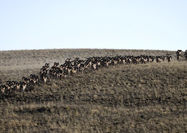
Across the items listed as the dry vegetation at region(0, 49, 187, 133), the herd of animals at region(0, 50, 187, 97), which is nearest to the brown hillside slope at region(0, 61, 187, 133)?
the dry vegetation at region(0, 49, 187, 133)

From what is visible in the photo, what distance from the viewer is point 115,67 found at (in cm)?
4872

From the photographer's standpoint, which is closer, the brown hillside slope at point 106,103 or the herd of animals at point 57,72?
the brown hillside slope at point 106,103

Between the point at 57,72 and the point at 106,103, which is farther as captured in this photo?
the point at 57,72

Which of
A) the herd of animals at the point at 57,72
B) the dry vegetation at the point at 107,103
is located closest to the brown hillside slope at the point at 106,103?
the dry vegetation at the point at 107,103

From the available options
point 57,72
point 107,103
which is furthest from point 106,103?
point 57,72

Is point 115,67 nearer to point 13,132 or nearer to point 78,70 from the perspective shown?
point 78,70

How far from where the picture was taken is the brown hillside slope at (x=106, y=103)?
2936 centimetres

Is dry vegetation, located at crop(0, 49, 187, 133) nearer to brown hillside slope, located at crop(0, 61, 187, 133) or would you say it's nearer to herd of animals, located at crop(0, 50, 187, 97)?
brown hillside slope, located at crop(0, 61, 187, 133)

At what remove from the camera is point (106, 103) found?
34844 millimetres

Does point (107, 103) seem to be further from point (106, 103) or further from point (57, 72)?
point (57, 72)

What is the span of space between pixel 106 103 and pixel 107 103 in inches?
4.0

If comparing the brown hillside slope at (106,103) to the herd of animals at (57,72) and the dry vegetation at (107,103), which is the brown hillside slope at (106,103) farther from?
the herd of animals at (57,72)

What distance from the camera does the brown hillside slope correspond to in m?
29.4

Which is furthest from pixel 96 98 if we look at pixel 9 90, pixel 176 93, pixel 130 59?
pixel 130 59
